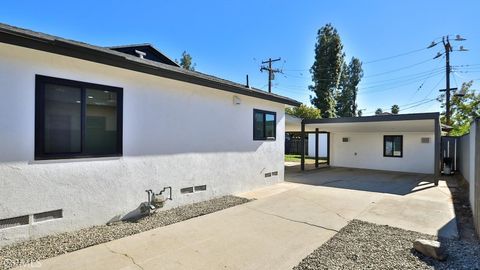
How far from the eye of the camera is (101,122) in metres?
4.78

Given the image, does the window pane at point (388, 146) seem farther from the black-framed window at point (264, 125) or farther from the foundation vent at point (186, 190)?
the foundation vent at point (186, 190)

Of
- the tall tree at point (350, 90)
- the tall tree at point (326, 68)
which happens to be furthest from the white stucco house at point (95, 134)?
the tall tree at point (350, 90)

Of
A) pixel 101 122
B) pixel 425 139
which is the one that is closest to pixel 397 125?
pixel 425 139

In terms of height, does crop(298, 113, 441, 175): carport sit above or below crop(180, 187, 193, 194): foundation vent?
above

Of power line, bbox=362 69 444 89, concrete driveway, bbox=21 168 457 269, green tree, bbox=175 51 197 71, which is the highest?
green tree, bbox=175 51 197 71

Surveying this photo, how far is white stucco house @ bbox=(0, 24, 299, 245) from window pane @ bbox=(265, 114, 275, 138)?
6.57ft

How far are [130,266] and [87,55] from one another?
3227mm

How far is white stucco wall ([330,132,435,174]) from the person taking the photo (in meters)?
13.7

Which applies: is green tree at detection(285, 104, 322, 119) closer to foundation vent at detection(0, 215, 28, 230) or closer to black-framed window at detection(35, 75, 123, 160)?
black-framed window at detection(35, 75, 123, 160)

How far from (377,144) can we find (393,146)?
80cm

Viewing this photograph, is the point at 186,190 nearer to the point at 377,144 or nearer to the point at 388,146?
the point at 377,144

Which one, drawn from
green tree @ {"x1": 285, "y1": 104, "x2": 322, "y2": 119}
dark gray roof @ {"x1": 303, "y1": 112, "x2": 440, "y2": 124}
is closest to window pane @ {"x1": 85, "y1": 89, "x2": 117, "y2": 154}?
dark gray roof @ {"x1": 303, "y1": 112, "x2": 440, "y2": 124}

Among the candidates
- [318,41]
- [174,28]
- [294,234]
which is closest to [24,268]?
[294,234]

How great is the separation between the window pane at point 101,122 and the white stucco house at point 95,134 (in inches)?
0.7
